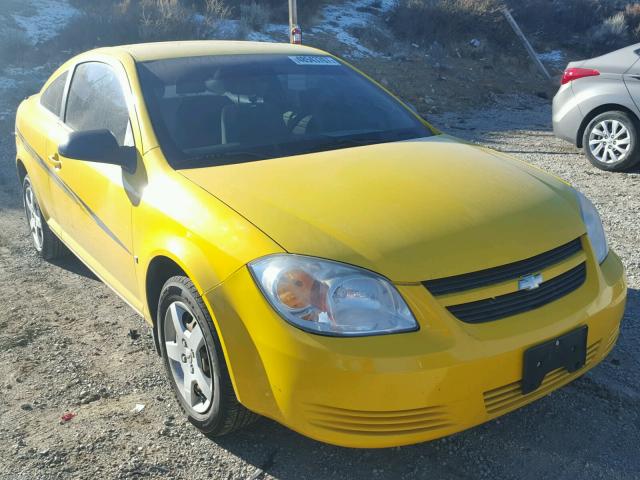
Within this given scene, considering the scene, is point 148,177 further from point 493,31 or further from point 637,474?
point 493,31

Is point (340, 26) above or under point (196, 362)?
above

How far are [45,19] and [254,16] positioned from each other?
535 cm

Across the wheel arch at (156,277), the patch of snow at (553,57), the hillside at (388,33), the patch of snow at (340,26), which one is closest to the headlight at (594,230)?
the wheel arch at (156,277)

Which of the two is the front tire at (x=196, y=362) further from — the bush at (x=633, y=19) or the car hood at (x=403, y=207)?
the bush at (x=633, y=19)

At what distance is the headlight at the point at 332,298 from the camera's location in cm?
220

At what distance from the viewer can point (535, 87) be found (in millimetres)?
15406

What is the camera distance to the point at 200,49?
378cm

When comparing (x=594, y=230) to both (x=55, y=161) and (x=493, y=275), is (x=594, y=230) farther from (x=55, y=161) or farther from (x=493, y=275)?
(x=55, y=161)

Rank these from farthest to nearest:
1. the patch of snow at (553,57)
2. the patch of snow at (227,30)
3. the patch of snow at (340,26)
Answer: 1. the patch of snow at (553,57)
2. the patch of snow at (340,26)
3. the patch of snow at (227,30)

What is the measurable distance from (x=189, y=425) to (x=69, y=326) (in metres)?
1.44

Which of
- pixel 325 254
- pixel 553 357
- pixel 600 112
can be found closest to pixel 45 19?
pixel 600 112

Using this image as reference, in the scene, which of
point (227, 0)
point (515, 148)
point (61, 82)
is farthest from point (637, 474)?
point (227, 0)

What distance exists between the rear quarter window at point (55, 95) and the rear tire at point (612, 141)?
569cm

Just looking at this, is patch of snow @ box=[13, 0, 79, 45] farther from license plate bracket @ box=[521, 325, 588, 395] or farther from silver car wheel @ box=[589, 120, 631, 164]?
license plate bracket @ box=[521, 325, 588, 395]
